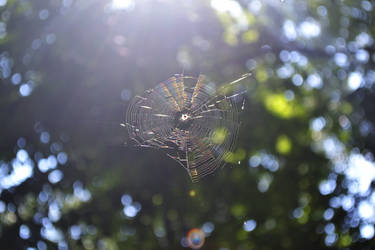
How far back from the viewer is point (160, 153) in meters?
9.27

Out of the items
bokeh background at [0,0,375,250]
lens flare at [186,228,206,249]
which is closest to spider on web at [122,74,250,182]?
bokeh background at [0,0,375,250]

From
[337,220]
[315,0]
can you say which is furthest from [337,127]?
[315,0]

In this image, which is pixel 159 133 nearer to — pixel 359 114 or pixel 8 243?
pixel 8 243

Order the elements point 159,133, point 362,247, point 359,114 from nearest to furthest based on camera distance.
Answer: point 159,133 → point 362,247 → point 359,114

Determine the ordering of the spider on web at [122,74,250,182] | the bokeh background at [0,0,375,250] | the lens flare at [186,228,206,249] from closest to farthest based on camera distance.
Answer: the spider on web at [122,74,250,182] → the bokeh background at [0,0,375,250] → the lens flare at [186,228,206,249]

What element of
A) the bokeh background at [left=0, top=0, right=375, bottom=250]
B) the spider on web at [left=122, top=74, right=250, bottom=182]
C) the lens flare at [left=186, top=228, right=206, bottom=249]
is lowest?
the lens flare at [left=186, top=228, right=206, bottom=249]

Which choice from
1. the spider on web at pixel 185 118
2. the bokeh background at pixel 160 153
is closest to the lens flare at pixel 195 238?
the bokeh background at pixel 160 153

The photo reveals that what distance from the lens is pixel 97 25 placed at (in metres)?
8.52

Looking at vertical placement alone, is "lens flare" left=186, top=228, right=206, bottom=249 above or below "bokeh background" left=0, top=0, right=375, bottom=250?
below

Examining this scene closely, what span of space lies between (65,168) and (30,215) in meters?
1.37

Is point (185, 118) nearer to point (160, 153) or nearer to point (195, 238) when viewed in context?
point (160, 153)

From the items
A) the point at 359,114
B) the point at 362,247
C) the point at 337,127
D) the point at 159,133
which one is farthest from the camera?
the point at 337,127

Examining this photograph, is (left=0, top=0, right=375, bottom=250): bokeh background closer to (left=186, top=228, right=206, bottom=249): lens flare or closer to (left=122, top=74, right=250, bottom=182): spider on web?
(left=186, top=228, right=206, bottom=249): lens flare

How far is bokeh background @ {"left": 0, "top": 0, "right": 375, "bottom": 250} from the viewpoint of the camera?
28.2ft
